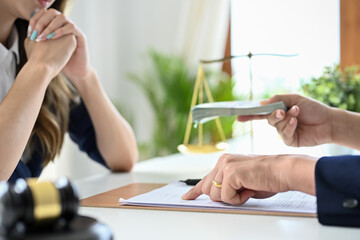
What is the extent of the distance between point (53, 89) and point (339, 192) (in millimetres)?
1116

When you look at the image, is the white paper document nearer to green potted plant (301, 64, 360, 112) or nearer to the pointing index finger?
the pointing index finger

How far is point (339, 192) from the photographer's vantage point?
30.3 inches

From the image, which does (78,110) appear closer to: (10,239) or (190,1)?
(10,239)

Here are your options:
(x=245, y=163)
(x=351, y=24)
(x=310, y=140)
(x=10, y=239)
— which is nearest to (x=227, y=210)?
(x=245, y=163)

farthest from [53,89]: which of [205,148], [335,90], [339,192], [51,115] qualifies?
[339,192]

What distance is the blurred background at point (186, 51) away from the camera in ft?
13.3

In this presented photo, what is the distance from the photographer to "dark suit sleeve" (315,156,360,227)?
2.50ft

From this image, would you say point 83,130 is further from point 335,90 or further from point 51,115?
point 335,90

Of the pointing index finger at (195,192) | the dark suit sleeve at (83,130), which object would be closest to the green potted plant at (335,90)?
the dark suit sleeve at (83,130)

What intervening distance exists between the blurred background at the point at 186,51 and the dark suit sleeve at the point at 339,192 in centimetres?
305

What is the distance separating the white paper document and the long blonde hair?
2.02ft

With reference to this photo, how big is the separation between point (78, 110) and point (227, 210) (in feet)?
3.15

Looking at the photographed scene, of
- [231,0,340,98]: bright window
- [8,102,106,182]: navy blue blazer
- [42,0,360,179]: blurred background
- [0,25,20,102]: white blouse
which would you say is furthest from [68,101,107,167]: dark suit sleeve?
[231,0,340,98]: bright window

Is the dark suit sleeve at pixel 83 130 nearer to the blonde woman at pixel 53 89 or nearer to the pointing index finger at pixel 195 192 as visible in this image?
the blonde woman at pixel 53 89
